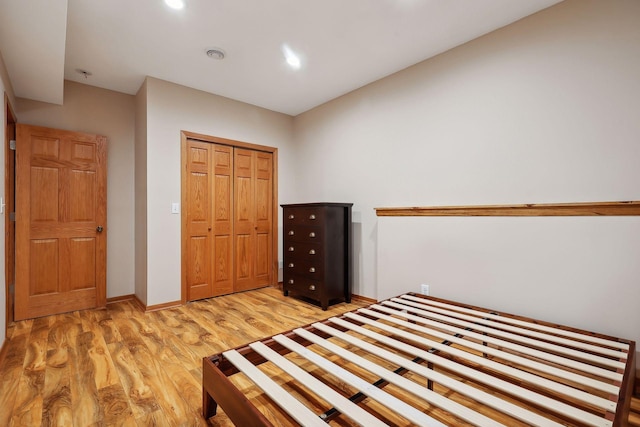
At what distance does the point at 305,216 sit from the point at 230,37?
1748mm

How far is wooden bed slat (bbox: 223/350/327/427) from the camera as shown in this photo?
1026 millimetres

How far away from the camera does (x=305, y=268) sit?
331 centimetres

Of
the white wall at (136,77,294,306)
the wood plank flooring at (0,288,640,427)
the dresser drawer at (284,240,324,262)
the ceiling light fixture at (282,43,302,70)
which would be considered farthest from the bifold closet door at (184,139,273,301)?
the ceiling light fixture at (282,43,302,70)

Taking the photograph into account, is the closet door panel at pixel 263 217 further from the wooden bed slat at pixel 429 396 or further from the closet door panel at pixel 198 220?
the wooden bed slat at pixel 429 396

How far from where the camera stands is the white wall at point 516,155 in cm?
179

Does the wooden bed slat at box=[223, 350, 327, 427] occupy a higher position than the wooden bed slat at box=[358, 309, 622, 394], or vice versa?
the wooden bed slat at box=[358, 309, 622, 394]

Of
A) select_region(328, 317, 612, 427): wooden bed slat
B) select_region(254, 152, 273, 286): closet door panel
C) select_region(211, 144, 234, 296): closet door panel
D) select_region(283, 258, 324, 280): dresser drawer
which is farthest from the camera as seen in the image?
select_region(254, 152, 273, 286): closet door panel

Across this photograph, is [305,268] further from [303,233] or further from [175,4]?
[175,4]

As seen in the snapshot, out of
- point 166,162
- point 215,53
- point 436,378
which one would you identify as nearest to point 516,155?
point 436,378

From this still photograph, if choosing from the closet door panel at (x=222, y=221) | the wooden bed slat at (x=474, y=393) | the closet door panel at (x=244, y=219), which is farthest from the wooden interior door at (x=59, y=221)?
the wooden bed slat at (x=474, y=393)

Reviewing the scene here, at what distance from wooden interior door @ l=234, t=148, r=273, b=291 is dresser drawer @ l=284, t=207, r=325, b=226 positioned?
1.67 feet

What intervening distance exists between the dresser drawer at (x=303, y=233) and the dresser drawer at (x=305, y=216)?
0.17 feet

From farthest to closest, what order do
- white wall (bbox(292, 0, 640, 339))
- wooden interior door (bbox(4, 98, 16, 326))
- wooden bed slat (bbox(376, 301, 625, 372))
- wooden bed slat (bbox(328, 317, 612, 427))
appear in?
wooden interior door (bbox(4, 98, 16, 326)), white wall (bbox(292, 0, 640, 339)), wooden bed slat (bbox(376, 301, 625, 372)), wooden bed slat (bbox(328, 317, 612, 427))

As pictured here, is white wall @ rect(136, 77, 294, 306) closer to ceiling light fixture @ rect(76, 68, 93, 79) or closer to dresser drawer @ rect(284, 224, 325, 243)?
ceiling light fixture @ rect(76, 68, 93, 79)
